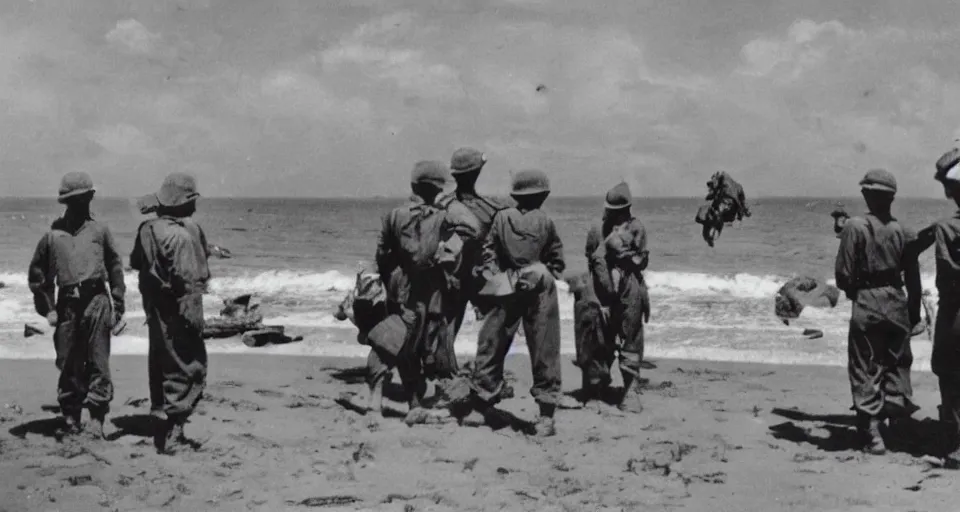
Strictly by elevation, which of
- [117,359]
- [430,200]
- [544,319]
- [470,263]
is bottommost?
[117,359]

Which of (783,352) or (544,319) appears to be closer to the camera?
(544,319)

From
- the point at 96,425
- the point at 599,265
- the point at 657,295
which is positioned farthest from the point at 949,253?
the point at 657,295

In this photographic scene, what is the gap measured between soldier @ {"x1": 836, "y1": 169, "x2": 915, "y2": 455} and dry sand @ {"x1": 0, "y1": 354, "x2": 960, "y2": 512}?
1.31 feet

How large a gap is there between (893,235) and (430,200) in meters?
3.56

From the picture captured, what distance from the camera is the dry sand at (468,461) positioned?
4773mm

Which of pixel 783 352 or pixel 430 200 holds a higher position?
pixel 430 200

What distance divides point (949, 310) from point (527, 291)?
2.96m

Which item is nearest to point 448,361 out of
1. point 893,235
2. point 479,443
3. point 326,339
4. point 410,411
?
point 410,411

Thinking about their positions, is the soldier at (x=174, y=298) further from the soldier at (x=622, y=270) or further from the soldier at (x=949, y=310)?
the soldier at (x=949, y=310)

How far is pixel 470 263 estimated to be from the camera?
6477mm

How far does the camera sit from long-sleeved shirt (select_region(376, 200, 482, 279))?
20.7 feet

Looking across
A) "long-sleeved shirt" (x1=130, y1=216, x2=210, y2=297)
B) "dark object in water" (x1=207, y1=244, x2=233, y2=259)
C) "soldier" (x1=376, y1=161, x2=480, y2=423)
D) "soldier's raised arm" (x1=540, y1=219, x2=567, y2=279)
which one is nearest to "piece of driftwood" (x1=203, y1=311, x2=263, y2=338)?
"dark object in water" (x1=207, y1=244, x2=233, y2=259)

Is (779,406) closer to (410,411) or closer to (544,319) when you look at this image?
(544,319)

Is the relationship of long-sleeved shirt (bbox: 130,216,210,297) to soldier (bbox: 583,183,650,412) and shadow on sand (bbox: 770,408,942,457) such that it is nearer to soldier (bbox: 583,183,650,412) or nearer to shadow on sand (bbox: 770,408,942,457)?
soldier (bbox: 583,183,650,412)
